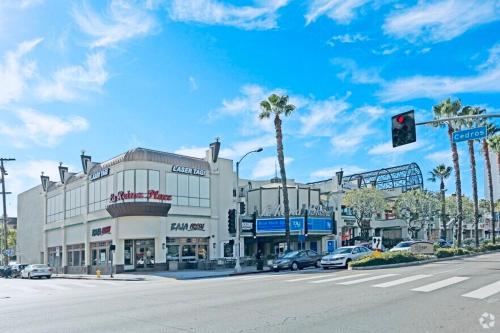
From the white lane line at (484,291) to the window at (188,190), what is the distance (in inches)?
1187

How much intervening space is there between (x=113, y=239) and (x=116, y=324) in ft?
105

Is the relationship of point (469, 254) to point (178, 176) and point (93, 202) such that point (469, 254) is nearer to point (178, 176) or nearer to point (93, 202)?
A: point (178, 176)

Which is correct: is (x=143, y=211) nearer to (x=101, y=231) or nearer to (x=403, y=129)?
(x=101, y=231)

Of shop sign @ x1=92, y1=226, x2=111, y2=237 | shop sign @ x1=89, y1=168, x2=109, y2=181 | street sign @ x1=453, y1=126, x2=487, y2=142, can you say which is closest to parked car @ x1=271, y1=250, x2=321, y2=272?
shop sign @ x1=92, y1=226, x2=111, y2=237

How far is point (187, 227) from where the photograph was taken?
43.2 meters

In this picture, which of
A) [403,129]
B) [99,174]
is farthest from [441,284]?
[99,174]

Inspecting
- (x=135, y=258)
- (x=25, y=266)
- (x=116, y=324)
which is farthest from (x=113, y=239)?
(x=116, y=324)

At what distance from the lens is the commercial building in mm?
40562

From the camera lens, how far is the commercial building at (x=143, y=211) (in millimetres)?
40562

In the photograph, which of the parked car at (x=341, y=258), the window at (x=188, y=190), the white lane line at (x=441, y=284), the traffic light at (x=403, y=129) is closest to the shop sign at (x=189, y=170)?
the window at (x=188, y=190)

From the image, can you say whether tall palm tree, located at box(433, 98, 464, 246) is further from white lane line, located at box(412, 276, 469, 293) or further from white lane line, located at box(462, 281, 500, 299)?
white lane line, located at box(462, 281, 500, 299)

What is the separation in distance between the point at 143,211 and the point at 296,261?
1353 centimetres

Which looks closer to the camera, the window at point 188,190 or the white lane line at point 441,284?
the white lane line at point 441,284

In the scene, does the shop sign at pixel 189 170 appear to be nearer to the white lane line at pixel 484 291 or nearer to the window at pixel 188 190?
the window at pixel 188 190
